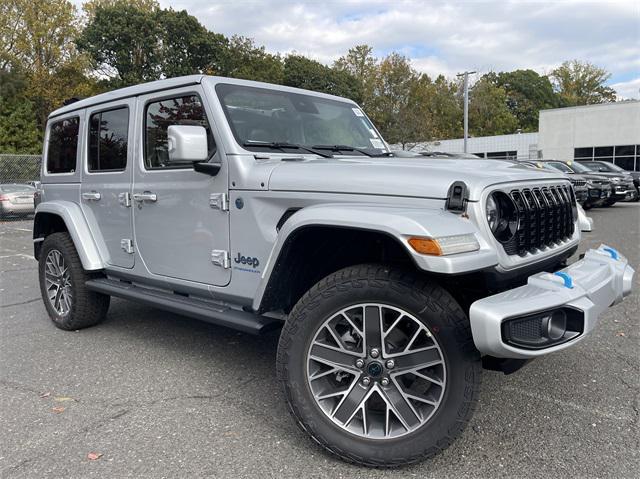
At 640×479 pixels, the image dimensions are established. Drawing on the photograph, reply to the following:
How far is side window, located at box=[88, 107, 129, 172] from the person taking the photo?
13.1ft

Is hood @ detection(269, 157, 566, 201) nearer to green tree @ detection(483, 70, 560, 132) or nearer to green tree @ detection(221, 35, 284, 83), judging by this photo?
green tree @ detection(221, 35, 284, 83)

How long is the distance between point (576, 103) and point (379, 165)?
65.1 metres

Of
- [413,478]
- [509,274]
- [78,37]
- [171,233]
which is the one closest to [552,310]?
[509,274]

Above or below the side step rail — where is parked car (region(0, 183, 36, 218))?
below

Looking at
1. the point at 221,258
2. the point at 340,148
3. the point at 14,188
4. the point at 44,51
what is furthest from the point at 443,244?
the point at 44,51

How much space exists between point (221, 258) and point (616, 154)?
34.1 metres

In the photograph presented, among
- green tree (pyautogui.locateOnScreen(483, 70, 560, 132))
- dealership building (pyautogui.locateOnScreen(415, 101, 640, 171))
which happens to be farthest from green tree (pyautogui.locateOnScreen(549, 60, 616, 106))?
dealership building (pyautogui.locateOnScreen(415, 101, 640, 171))

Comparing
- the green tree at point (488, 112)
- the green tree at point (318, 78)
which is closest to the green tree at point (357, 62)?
the green tree at point (318, 78)

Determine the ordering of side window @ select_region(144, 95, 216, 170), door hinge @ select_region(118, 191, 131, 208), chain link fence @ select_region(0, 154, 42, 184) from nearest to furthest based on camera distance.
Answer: side window @ select_region(144, 95, 216, 170), door hinge @ select_region(118, 191, 131, 208), chain link fence @ select_region(0, 154, 42, 184)

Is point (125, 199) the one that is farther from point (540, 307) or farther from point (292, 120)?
point (540, 307)

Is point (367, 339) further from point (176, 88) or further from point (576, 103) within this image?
point (576, 103)

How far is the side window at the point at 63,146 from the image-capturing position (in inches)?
183

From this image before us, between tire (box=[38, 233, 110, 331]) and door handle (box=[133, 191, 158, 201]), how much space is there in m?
1.09

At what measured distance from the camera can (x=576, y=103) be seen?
5912 centimetres
